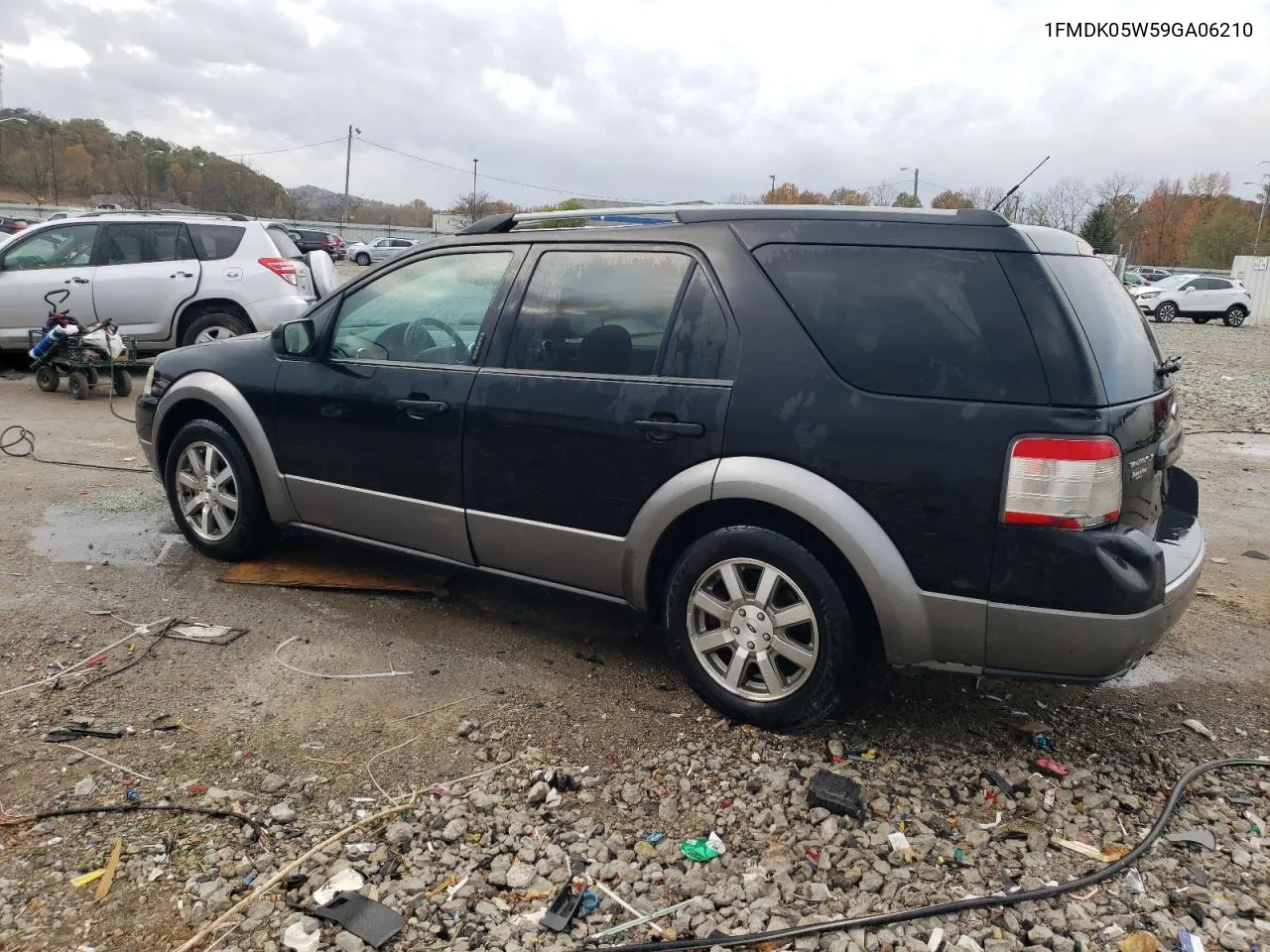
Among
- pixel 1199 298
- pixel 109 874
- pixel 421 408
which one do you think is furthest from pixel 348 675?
pixel 1199 298

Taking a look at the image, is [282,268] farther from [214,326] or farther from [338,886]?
[338,886]

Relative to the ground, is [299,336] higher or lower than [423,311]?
lower

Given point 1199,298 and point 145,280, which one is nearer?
point 145,280

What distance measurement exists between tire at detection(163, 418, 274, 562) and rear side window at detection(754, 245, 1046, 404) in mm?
2980

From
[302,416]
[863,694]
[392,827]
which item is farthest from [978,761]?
[302,416]

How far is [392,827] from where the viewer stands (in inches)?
114

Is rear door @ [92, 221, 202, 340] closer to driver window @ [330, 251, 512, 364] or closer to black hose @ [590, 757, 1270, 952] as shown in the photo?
driver window @ [330, 251, 512, 364]

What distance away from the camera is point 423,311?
4391 millimetres

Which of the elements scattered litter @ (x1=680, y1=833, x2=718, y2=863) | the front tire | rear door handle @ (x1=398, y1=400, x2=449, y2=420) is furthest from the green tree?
scattered litter @ (x1=680, y1=833, x2=718, y2=863)

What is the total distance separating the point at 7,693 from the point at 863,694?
3.30 m

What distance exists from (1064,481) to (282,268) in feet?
33.0

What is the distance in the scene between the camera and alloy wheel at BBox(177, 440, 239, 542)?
496 cm

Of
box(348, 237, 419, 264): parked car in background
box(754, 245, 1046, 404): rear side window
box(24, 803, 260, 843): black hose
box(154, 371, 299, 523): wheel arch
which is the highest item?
box(348, 237, 419, 264): parked car in background

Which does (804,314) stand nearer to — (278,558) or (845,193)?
(278,558)
